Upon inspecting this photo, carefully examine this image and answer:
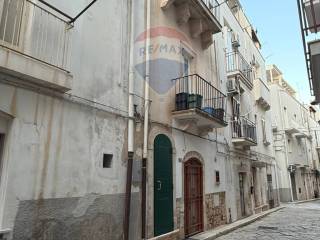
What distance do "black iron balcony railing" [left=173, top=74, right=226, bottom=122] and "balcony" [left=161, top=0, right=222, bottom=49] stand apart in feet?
6.22

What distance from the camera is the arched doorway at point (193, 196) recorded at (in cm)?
880

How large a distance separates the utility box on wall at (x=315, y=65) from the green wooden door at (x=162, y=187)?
402 cm

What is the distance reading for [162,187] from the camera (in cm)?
773

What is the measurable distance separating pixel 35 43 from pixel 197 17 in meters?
6.70

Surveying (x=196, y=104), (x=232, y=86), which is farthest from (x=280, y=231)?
(x=232, y=86)

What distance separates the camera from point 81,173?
5539 millimetres

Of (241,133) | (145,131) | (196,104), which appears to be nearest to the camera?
(145,131)

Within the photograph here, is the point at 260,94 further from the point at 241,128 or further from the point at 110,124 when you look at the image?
the point at 110,124

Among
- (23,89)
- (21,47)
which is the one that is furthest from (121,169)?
(21,47)

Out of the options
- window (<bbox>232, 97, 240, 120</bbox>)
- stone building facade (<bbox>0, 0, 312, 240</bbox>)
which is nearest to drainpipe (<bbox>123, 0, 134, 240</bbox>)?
stone building facade (<bbox>0, 0, 312, 240</bbox>)

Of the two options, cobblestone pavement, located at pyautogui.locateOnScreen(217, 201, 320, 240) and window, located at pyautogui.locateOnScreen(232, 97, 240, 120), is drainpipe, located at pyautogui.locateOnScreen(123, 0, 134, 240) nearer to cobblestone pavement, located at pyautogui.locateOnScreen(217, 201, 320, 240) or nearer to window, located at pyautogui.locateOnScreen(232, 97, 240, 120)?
cobblestone pavement, located at pyautogui.locateOnScreen(217, 201, 320, 240)

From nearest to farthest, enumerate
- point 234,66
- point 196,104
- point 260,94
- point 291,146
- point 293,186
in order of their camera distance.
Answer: point 196,104 → point 234,66 → point 260,94 → point 293,186 → point 291,146

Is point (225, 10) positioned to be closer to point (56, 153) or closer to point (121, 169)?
point (121, 169)

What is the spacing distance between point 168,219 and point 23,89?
5.07 metres
